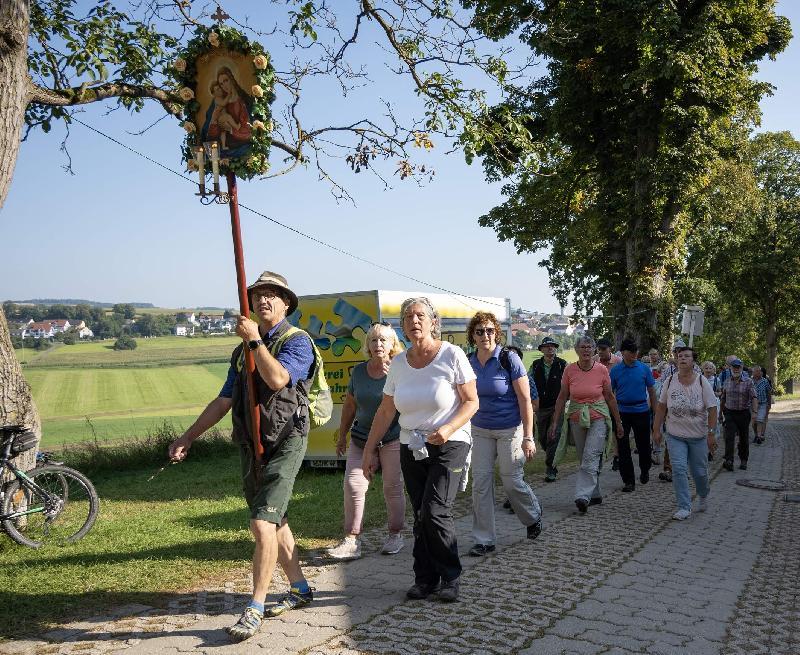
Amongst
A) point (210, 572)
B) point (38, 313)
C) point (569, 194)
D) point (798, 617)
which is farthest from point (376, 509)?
point (38, 313)

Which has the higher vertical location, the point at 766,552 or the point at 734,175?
the point at 734,175

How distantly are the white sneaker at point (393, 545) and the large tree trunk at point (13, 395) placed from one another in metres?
3.64

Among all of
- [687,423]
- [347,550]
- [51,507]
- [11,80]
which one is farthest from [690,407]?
[11,80]

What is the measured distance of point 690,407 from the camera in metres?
8.84

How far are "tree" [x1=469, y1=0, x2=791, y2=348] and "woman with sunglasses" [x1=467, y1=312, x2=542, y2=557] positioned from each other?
13510mm

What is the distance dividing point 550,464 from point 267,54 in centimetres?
756

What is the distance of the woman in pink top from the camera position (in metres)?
8.76

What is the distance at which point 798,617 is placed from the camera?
212 inches

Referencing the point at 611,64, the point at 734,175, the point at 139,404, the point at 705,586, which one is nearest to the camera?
the point at 705,586

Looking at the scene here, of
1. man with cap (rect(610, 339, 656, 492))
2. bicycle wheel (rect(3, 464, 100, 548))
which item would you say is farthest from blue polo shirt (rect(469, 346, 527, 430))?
man with cap (rect(610, 339, 656, 492))

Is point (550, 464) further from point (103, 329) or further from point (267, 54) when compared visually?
point (103, 329)

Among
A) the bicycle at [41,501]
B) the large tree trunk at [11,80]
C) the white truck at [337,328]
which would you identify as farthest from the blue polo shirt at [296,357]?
the white truck at [337,328]

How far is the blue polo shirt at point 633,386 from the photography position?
11.1m

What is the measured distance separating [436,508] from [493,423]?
1.74 metres
